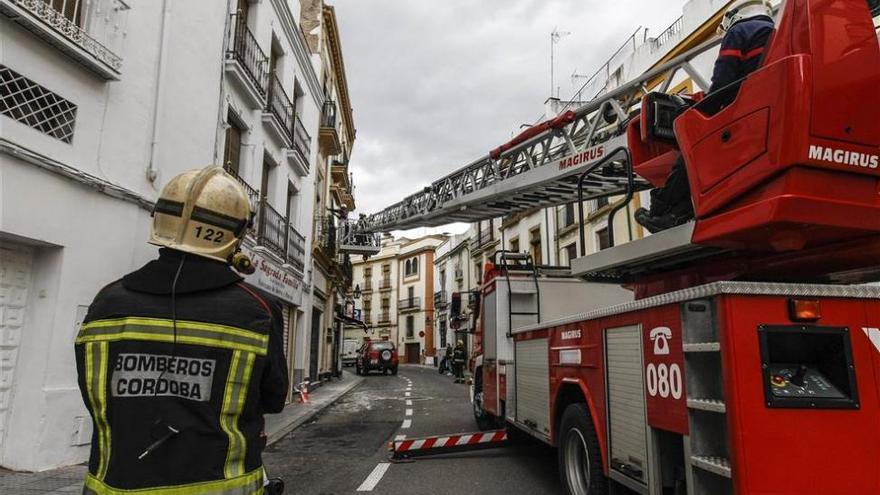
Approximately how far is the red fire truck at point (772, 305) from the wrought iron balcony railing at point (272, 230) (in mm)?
9054

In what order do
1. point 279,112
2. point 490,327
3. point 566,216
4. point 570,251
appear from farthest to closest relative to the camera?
point 566,216
point 570,251
point 279,112
point 490,327

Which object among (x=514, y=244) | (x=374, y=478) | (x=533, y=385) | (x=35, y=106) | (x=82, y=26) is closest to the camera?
(x=533, y=385)

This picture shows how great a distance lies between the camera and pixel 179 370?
1740mm

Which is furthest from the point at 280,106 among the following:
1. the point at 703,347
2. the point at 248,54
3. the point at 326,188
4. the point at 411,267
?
the point at 411,267

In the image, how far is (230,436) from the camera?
1753 mm

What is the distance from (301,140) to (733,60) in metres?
12.8

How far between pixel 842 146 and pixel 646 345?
4.71ft

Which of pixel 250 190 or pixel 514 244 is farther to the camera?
pixel 514 244

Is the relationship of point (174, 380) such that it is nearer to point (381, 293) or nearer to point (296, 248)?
point (296, 248)

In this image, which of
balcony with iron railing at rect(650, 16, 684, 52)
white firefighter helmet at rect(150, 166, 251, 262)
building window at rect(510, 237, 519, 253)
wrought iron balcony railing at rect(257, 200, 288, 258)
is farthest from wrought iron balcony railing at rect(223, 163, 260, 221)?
building window at rect(510, 237, 519, 253)

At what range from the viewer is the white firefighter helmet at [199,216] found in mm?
1900

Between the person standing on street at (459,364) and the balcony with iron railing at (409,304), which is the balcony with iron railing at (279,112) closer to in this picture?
the person standing on street at (459,364)

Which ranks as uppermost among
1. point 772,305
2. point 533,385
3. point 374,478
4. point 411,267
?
point 411,267

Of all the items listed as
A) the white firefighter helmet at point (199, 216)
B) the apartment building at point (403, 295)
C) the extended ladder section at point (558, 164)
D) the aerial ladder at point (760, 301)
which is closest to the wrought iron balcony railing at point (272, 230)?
the extended ladder section at point (558, 164)
